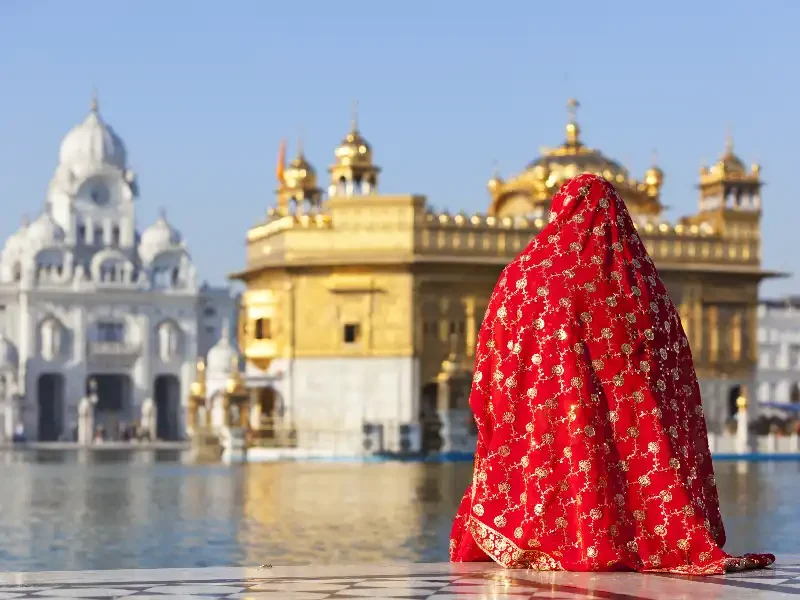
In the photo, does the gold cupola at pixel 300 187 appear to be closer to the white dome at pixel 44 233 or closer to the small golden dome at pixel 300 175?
the small golden dome at pixel 300 175

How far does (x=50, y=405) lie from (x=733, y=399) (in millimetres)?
28106

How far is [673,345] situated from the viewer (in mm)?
7551

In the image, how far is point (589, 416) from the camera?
7.30 m

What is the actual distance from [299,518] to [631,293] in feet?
35.9

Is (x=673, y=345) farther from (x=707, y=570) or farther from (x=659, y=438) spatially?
(x=707, y=570)

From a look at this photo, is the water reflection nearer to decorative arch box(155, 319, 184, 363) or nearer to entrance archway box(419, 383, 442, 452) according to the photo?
entrance archway box(419, 383, 442, 452)

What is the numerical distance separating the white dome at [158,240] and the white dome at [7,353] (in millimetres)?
6822

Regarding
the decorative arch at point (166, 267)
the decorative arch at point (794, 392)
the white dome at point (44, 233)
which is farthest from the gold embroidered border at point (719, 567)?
the decorative arch at point (794, 392)

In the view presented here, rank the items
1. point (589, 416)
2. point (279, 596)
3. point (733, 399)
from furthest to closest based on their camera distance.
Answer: point (733, 399), point (589, 416), point (279, 596)

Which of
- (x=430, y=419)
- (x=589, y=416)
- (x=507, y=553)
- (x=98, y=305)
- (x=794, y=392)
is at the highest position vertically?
(x=98, y=305)

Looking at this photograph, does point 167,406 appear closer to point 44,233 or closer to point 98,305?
point 98,305

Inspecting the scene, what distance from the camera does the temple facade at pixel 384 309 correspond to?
38.3 metres

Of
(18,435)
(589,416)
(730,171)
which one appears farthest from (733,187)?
(589,416)

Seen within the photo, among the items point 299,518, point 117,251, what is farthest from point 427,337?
point 117,251
